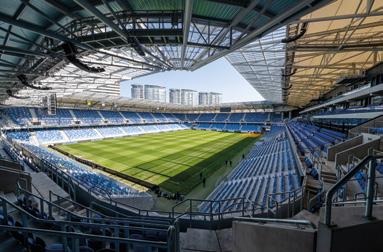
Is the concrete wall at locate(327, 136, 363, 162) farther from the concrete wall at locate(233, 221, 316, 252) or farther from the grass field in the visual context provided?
the grass field

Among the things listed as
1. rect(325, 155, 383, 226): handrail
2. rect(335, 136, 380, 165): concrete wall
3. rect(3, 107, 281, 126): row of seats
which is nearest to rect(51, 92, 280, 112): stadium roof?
rect(3, 107, 281, 126): row of seats

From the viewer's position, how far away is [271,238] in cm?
325

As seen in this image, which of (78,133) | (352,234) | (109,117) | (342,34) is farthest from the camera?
(109,117)

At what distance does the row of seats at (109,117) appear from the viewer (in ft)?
124

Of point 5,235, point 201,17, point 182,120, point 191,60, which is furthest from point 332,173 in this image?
point 182,120

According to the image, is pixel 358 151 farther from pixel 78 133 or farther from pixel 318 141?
pixel 78 133

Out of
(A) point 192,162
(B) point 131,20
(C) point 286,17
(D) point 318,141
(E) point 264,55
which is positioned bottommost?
(A) point 192,162

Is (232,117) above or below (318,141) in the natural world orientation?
above

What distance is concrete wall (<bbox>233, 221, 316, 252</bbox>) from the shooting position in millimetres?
2740

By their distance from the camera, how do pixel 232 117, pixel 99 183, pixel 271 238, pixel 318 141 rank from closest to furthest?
pixel 271 238, pixel 99 183, pixel 318 141, pixel 232 117

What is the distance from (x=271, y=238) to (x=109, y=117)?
51782 millimetres

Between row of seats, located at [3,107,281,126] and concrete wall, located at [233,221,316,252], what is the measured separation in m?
41.5

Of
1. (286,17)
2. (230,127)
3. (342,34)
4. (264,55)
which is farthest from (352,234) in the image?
(230,127)

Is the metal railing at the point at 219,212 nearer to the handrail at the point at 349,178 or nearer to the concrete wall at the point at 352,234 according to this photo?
the concrete wall at the point at 352,234
